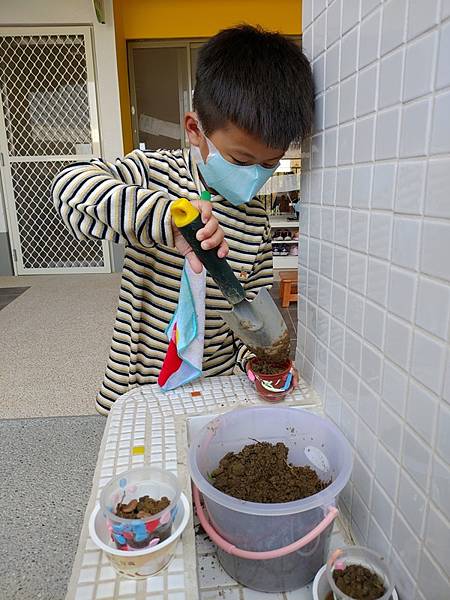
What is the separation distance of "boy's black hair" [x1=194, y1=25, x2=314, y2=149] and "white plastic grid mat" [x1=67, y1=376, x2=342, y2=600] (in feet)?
1.26

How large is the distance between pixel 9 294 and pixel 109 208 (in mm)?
3003

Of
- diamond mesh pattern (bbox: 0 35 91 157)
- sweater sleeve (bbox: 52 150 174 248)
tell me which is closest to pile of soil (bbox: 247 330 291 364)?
sweater sleeve (bbox: 52 150 174 248)

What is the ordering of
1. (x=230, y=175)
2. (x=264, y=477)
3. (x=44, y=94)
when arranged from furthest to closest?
1. (x=44, y=94)
2. (x=230, y=175)
3. (x=264, y=477)

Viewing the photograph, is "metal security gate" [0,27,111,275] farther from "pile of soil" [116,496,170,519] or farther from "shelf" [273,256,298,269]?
"pile of soil" [116,496,170,519]

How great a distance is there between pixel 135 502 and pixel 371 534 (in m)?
0.25

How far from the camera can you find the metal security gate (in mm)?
3527

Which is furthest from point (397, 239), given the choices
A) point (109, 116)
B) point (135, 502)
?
point (109, 116)

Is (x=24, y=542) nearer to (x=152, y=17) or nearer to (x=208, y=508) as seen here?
(x=208, y=508)

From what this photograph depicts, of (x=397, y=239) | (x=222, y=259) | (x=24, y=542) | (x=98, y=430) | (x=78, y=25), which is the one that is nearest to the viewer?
(x=397, y=239)

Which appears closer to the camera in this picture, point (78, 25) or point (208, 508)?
point (208, 508)

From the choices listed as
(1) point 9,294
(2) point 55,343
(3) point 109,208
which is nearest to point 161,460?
(3) point 109,208

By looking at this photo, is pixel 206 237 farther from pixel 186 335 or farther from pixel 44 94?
pixel 44 94

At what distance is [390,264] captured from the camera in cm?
43

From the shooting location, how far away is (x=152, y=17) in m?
3.71
